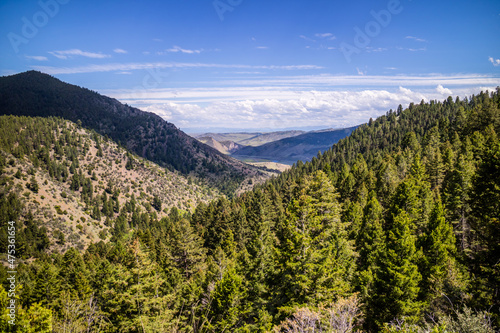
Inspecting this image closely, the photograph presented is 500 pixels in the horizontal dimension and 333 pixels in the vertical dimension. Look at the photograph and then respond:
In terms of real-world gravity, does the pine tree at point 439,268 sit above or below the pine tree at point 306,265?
below

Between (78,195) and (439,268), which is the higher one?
(439,268)

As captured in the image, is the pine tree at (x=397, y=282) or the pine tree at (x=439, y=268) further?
the pine tree at (x=439, y=268)

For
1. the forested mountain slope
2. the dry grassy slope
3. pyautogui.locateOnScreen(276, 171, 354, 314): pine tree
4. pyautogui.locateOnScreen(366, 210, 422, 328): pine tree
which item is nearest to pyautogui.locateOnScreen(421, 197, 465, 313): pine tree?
the forested mountain slope

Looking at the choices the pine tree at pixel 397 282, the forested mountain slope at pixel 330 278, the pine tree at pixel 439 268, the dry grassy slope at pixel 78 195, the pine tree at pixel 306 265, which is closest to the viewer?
the forested mountain slope at pixel 330 278

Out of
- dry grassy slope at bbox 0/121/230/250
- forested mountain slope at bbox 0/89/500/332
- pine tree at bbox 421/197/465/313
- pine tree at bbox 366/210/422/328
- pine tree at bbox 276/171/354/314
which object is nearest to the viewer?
forested mountain slope at bbox 0/89/500/332

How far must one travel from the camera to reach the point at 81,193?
150 metres

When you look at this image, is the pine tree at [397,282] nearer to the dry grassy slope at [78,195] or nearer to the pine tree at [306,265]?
the pine tree at [306,265]

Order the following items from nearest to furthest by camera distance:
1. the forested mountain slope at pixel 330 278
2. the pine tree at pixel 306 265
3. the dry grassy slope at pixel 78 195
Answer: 1. the forested mountain slope at pixel 330 278
2. the pine tree at pixel 306 265
3. the dry grassy slope at pixel 78 195

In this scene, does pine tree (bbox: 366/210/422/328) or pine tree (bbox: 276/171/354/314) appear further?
pine tree (bbox: 366/210/422/328)

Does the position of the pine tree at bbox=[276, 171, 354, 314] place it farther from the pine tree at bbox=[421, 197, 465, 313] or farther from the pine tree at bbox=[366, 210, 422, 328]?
the pine tree at bbox=[421, 197, 465, 313]

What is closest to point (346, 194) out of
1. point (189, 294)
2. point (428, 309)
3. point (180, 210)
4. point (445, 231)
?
point (445, 231)

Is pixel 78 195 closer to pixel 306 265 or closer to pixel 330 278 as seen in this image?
pixel 306 265

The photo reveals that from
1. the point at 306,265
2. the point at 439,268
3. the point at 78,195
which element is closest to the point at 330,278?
the point at 306,265

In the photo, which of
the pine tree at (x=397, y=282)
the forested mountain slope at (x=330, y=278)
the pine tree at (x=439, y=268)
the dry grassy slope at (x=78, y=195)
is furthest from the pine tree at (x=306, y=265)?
the dry grassy slope at (x=78, y=195)
